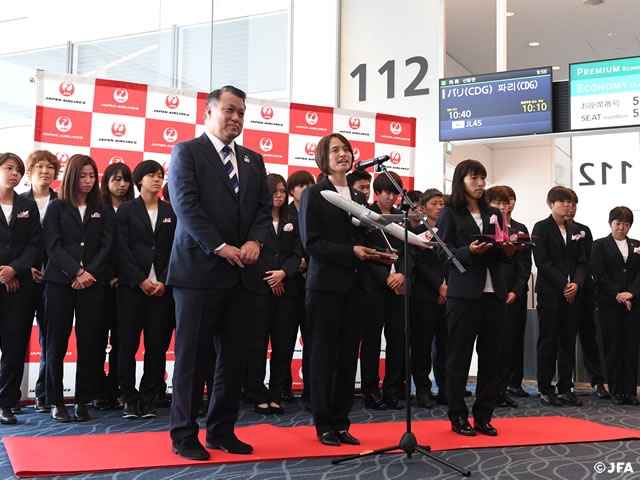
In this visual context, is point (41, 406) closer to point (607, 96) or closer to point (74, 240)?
point (74, 240)

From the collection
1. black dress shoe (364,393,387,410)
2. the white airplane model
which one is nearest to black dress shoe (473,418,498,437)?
black dress shoe (364,393,387,410)

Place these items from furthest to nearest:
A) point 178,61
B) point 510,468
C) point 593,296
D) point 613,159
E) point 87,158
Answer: point 613,159 < point 178,61 < point 593,296 < point 87,158 < point 510,468

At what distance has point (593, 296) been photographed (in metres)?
5.56

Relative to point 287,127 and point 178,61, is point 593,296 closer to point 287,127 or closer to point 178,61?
point 287,127

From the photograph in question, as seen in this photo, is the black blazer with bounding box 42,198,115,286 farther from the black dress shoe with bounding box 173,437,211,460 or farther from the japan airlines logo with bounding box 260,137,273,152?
the japan airlines logo with bounding box 260,137,273,152

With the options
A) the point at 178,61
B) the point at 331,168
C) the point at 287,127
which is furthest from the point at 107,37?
the point at 331,168

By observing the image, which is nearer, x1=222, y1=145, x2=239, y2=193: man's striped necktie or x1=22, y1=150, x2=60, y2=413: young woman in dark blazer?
x1=222, y1=145, x2=239, y2=193: man's striped necktie

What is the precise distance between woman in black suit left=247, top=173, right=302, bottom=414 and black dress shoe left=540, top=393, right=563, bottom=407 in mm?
1927

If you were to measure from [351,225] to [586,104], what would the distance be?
12.2 feet

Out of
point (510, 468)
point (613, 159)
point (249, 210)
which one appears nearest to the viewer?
point (510, 468)

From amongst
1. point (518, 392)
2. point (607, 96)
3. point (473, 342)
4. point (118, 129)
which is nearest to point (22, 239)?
point (118, 129)

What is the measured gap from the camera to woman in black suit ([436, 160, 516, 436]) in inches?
146

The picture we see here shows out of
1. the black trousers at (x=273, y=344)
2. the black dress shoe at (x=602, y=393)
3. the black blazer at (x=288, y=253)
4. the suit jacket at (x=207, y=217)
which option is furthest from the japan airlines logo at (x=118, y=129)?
the black dress shoe at (x=602, y=393)

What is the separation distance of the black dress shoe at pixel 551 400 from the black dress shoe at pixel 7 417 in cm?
360
